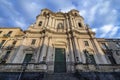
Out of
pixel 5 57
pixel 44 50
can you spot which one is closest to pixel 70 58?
pixel 44 50

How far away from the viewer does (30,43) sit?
2266 cm

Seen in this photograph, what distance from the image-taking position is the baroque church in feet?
51.9


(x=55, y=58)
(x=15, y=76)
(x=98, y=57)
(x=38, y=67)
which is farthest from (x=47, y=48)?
(x=98, y=57)

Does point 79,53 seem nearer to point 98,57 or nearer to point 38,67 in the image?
point 98,57

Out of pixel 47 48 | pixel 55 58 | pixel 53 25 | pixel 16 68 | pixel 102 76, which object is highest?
pixel 53 25

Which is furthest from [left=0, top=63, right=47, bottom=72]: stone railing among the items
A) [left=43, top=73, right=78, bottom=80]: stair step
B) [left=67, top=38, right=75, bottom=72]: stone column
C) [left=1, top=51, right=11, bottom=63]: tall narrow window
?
[left=67, top=38, right=75, bottom=72]: stone column

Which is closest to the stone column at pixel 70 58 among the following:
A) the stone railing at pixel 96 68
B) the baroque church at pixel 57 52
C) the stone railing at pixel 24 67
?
the baroque church at pixel 57 52

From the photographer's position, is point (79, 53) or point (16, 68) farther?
point (79, 53)

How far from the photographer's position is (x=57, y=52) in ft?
70.4

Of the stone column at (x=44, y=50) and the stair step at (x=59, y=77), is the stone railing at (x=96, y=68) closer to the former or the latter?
the stair step at (x=59, y=77)

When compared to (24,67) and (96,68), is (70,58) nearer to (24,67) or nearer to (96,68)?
(96,68)

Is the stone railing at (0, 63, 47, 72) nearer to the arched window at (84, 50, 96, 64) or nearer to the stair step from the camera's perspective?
the stair step

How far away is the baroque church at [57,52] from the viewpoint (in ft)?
51.9

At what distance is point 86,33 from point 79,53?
21.4 feet
